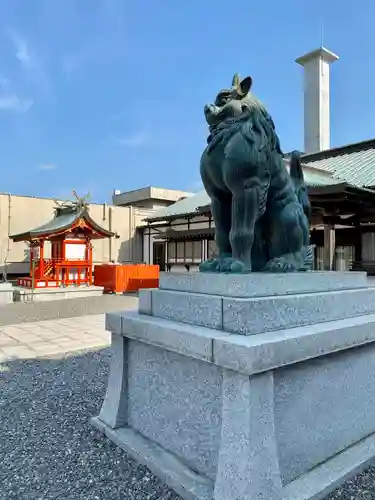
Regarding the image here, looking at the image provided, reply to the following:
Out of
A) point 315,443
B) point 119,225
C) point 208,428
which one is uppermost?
point 119,225

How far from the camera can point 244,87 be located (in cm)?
256

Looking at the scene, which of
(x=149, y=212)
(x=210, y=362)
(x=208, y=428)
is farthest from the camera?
(x=149, y=212)

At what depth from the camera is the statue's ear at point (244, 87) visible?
8.32ft

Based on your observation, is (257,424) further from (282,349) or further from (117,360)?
(117,360)

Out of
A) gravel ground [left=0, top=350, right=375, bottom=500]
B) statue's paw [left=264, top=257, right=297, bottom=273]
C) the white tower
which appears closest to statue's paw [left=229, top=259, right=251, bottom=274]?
statue's paw [left=264, top=257, right=297, bottom=273]

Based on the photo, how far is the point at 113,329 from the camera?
2.89 meters

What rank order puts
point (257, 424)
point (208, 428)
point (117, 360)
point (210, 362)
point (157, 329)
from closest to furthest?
point (257, 424) → point (210, 362) → point (208, 428) → point (157, 329) → point (117, 360)

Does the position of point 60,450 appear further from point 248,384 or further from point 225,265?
point 225,265

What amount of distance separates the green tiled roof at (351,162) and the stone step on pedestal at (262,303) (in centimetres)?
561

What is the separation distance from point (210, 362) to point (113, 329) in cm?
115

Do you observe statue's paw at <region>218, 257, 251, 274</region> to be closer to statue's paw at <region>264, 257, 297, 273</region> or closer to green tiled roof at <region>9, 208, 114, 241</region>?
statue's paw at <region>264, 257, 297, 273</region>


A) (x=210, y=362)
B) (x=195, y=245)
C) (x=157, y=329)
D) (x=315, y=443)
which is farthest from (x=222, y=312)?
(x=195, y=245)

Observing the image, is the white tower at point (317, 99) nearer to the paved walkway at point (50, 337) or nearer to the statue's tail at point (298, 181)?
the paved walkway at point (50, 337)

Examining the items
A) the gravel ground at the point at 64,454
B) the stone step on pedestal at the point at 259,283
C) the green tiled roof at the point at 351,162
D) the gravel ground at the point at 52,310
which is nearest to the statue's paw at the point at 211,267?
the stone step on pedestal at the point at 259,283
